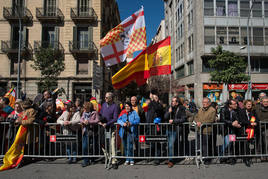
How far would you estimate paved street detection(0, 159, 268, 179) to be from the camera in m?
4.12

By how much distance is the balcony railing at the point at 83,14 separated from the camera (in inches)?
822

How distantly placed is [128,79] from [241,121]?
11.4 ft

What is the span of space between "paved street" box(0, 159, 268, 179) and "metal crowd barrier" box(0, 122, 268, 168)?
0.87 feet

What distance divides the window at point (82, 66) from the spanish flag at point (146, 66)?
1650cm

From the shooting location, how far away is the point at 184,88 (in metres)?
29.7

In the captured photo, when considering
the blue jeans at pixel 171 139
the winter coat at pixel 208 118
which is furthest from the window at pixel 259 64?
the blue jeans at pixel 171 139

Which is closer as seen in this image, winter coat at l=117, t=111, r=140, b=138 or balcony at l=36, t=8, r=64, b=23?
winter coat at l=117, t=111, r=140, b=138

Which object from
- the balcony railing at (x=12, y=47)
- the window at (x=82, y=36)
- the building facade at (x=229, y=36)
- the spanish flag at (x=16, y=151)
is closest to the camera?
the spanish flag at (x=16, y=151)

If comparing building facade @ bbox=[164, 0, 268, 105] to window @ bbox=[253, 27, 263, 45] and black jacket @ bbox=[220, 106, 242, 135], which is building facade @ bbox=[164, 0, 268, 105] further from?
black jacket @ bbox=[220, 106, 242, 135]

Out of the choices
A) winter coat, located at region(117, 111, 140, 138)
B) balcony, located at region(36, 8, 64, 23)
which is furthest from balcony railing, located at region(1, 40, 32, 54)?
winter coat, located at region(117, 111, 140, 138)

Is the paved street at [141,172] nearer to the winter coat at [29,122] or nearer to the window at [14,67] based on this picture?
the winter coat at [29,122]

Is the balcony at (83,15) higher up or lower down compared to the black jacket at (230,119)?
higher up

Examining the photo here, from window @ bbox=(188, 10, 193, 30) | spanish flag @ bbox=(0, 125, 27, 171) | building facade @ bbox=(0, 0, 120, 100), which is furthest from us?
window @ bbox=(188, 10, 193, 30)

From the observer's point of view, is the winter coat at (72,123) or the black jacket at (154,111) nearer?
the winter coat at (72,123)
